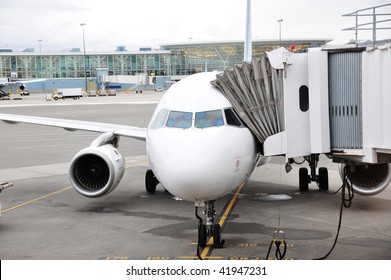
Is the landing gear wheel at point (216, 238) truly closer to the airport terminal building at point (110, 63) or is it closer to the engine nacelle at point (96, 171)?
the engine nacelle at point (96, 171)

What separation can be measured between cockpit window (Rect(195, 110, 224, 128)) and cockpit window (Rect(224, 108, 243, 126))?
17 cm

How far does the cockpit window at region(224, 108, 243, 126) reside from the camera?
14.1m

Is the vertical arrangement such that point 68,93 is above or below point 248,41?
below

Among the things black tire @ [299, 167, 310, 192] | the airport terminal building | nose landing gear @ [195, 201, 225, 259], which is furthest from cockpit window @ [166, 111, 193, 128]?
the airport terminal building

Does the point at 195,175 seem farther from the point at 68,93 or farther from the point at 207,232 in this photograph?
the point at 68,93

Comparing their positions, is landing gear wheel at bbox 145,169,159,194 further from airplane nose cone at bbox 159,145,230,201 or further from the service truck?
the service truck

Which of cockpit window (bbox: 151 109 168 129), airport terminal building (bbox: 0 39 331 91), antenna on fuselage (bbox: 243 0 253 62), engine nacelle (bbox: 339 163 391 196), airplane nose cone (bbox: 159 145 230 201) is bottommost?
engine nacelle (bbox: 339 163 391 196)

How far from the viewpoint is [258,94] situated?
14562 mm

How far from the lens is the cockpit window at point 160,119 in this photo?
14289mm

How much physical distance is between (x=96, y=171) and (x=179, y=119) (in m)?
6.68

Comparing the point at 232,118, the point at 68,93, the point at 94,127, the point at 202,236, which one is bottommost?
the point at 202,236

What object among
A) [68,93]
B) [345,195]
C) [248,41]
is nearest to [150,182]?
[345,195]

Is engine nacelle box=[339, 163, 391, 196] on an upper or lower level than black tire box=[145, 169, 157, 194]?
upper
